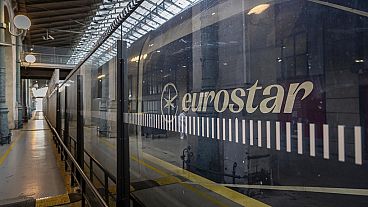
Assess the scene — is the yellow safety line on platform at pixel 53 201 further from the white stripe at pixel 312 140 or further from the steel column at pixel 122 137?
the white stripe at pixel 312 140

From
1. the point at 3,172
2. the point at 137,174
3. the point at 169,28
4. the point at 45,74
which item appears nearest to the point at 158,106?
the point at 169,28

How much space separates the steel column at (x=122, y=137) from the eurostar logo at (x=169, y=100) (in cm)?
45

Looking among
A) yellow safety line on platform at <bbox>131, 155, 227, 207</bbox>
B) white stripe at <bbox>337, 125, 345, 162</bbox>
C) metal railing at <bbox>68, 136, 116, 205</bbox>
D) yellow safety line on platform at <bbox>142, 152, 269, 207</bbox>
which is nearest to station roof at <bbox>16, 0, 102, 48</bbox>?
metal railing at <bbox>68, 136, 116, 205</bbox>

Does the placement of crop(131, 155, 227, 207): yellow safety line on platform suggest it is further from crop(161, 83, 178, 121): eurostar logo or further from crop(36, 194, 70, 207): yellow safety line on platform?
crop(36, 194, 70, 207): yellow safety line on platform

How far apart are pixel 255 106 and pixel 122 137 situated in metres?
1.19

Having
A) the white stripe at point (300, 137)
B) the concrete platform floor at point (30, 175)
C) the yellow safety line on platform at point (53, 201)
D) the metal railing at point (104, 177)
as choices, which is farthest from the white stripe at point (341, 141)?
the concrete platform floor at point (30, 175)

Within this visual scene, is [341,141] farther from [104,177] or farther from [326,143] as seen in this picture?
[104,177]

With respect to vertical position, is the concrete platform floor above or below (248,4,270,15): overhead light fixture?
below

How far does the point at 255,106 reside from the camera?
1003mm

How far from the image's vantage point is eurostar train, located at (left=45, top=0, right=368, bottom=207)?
781 mm

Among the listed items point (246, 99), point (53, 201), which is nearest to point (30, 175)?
point (53, 201)

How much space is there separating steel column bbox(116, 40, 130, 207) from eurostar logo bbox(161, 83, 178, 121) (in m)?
Result: 0.45

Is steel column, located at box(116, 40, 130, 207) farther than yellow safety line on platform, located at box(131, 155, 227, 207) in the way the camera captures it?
Yes

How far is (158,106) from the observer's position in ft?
5.29
